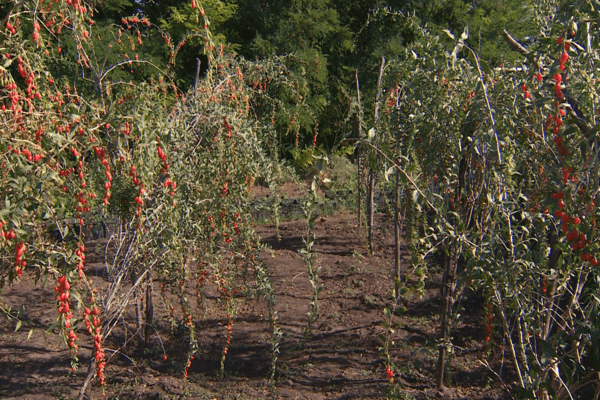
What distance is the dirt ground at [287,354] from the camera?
3.91 meters

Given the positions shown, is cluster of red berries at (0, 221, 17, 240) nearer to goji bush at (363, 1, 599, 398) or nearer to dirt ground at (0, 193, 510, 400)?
goji bush at (363, 1, 599, 398)

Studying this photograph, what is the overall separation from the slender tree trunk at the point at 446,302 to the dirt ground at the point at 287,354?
95mm

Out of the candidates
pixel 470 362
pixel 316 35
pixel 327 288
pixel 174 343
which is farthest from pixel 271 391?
pixel 316 35

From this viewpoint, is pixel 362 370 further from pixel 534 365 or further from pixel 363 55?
pixel 363 55

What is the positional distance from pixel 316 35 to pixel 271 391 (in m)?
10.3

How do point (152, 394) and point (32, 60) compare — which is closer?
point (32, 60)

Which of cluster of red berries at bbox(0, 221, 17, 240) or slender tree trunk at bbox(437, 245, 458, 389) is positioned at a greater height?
cluster of red berries at bbox(0, 221, 17, 240)

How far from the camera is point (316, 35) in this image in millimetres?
12734

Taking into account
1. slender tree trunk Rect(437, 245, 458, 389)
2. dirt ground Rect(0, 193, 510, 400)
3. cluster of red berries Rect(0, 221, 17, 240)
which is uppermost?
cluster of red berries Rect(0, 221, 17, 240)

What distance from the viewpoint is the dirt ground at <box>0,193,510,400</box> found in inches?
154

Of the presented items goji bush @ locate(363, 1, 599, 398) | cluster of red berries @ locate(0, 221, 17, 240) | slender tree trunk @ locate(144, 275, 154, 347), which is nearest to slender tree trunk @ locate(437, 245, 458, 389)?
goji bush @ locate(363, 1, 599, 398)

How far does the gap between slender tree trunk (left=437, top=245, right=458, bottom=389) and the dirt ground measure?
0.10 m

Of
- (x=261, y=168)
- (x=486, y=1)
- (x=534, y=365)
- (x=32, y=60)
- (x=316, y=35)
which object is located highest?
(x=486, y=1)

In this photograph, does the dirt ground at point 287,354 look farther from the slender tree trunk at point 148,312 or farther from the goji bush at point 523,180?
the goji bush at point 523,180
